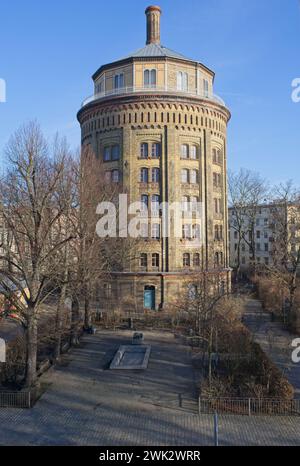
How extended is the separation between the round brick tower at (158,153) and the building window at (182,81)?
93 mm

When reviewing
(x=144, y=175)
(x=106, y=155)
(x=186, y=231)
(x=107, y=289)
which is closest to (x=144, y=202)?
(x=144, y=175)

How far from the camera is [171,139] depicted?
36312 millimetres

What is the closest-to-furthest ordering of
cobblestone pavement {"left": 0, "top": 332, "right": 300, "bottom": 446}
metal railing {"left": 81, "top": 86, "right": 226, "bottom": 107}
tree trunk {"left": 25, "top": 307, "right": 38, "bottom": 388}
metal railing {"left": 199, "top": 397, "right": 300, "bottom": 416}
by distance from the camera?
cobblestone pavement {"left": 0, "top": 332, "right": 300, "bottom": 446} < metal railing {"left": 199, "top": 397, "right": 300, "bottom": 416} < tree trunk {"left": 25, "top": 307, "right": 38, "bottom": 388} < metal railing {"left": 81, "top": 86, "right": 226, "bottom": 107}

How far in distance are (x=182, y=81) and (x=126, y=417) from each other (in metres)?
31.7

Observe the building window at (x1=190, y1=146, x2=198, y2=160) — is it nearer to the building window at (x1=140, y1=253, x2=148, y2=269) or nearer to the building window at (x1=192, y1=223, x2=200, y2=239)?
the building window at (x1=192, y1=223, x2=200, y2=239)

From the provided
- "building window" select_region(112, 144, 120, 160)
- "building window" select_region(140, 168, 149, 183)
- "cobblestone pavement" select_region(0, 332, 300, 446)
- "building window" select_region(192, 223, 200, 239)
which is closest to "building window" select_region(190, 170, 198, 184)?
"building window" select_region(192, 223, 200, 239)

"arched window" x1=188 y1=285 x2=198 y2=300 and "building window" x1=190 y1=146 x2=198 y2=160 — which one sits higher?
"building window" x1=190 y1=146 x2=198 y2=160

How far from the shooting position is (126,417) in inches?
573

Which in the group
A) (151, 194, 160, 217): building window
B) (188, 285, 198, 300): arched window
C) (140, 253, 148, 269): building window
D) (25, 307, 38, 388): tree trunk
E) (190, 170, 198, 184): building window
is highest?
(190, 170, 198, 184): building window

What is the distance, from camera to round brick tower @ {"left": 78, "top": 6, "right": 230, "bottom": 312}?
36219mm

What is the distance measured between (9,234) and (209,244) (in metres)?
21.7

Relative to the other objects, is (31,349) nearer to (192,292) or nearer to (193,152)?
(192,292)

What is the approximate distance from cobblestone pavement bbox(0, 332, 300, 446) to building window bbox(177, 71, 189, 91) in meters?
26.8
